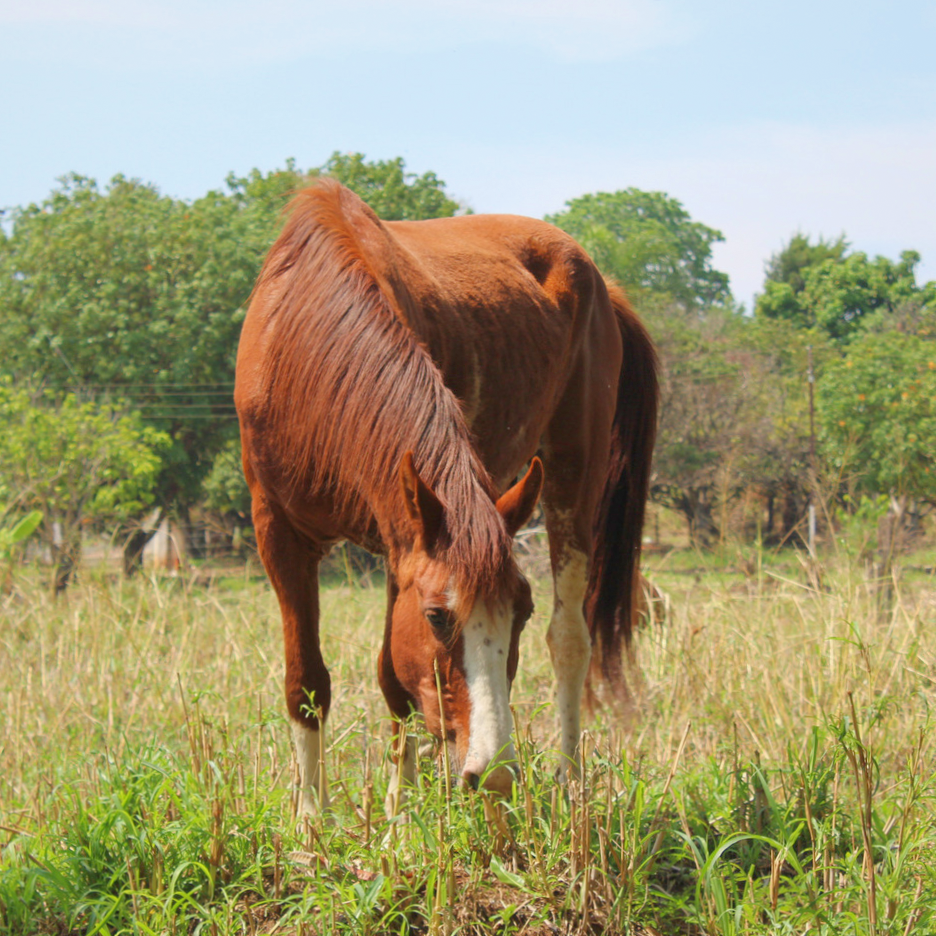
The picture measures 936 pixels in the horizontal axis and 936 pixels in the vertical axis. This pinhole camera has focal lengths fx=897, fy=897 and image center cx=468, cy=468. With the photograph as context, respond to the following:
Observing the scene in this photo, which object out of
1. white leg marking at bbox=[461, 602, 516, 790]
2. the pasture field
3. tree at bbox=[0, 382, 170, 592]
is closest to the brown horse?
white leg marking at bbox=[461, 602, 516, 790]

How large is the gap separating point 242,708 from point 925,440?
30.9 ft

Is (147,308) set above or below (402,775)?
above

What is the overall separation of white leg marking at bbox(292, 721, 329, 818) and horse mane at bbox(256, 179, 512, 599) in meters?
0.85

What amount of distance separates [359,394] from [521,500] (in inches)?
23.6

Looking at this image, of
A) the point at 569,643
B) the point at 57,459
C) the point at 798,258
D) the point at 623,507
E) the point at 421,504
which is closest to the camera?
the point at 421,504

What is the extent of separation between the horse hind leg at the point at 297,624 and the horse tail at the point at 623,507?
1.58 meters

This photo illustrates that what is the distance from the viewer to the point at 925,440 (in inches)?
427

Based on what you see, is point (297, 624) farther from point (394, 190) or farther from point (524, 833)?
point (394, 190)

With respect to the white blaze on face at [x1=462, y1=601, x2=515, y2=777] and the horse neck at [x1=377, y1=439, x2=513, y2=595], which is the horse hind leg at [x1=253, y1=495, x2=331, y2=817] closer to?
the horse neck at [x1=377, y1=439, x2=513, y2=595]

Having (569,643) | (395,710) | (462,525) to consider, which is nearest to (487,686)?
(462,525)

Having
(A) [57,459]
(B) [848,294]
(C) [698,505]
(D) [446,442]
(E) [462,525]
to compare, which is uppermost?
(B) [848,294]

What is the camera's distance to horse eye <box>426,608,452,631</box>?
2.25 meters

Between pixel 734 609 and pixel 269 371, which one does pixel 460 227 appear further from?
pixel 734 609

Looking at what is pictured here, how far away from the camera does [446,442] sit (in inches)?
97.1
